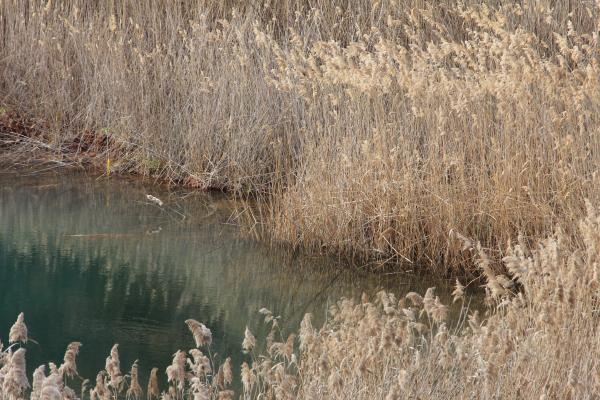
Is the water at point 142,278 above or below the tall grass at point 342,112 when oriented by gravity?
below

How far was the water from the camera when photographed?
14.7ft

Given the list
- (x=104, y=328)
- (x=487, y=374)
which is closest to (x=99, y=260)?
(x=104, y=328)

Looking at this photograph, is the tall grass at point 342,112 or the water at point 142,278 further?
the tall grass at point 342,112

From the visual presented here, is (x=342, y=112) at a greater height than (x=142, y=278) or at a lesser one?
greater

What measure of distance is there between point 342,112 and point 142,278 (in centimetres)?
164

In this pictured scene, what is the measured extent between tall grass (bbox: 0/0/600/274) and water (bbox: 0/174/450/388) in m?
0.32

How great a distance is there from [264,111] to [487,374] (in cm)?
476

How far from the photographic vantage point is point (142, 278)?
5398 mm

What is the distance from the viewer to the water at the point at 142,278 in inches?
177

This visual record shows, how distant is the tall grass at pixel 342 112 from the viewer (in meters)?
5.11

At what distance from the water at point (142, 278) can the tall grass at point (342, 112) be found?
1.07 feet

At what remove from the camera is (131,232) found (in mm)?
6199

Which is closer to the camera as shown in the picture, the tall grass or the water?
the water

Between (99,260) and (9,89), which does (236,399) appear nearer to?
(99,260)
